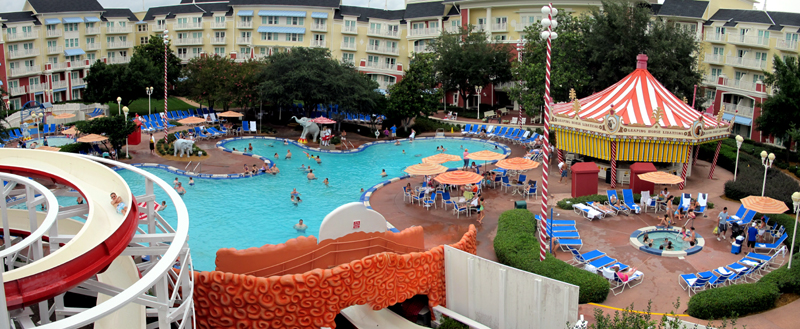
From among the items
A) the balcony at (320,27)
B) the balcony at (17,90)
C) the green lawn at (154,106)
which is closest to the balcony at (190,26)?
the green lawn at (154,106)

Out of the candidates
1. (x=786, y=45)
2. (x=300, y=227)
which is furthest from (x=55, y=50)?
(x=786, y=45)

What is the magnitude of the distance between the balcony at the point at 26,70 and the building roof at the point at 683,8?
5325cm

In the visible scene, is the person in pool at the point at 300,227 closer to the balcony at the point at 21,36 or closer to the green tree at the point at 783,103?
the green tree at the point at 783,103

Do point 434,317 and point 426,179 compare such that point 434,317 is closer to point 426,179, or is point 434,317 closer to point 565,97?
point 426,179

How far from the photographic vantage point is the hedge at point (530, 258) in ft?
58.4

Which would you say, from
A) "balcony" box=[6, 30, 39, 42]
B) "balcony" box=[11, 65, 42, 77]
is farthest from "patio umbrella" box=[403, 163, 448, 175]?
"balcony" box=[6, 30, 39, 42]

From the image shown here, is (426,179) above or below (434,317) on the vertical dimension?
above

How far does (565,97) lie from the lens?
137 feet

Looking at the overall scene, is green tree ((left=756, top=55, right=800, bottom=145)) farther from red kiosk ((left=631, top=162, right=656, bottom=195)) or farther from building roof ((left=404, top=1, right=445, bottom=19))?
building roof ((left=404, top=1, right=445, bottom=19))

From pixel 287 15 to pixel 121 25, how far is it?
18517 mm

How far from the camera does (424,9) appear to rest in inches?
2388

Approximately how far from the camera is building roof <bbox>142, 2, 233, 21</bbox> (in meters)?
67.5

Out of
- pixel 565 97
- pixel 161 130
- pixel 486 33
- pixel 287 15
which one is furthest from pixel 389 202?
pixel 287 15

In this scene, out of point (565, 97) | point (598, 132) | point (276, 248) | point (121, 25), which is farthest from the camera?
point (121, 25)
